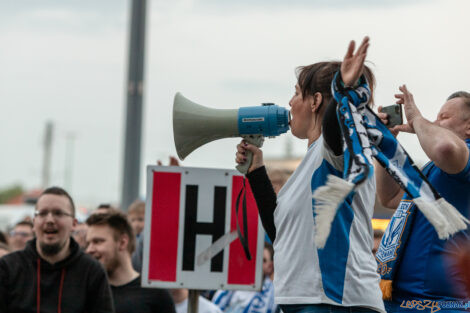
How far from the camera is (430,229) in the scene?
11.0 ft

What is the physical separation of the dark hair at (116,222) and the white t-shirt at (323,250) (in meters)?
3.62

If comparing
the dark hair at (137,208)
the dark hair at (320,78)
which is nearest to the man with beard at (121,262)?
the dark hair at (137,208)

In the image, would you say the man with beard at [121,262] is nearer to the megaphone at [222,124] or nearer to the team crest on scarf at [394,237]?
the megaphone at [222,124]

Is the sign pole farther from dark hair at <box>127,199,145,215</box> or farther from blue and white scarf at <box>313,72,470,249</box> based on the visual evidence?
dark hair at <box>127,199,145,215</box>

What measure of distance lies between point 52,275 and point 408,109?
3121 millimetres

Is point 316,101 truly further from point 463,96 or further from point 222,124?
point 463,96

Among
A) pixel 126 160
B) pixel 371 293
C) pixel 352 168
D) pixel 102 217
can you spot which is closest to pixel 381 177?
pixel 371 293

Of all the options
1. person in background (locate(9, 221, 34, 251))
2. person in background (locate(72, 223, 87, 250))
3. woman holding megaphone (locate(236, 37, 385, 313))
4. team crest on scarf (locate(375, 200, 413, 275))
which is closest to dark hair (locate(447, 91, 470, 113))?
team crest on scarf (locate(375, 200, 413, 275))

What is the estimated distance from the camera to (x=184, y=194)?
15.7ft

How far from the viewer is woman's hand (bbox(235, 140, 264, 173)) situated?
11.4 feet

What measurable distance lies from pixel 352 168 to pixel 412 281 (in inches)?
37.2

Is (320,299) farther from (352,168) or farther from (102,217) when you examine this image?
(102,217)

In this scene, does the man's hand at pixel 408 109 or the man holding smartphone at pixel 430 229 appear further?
the man's hand at pixel 408 109

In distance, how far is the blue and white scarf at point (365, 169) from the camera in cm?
245
